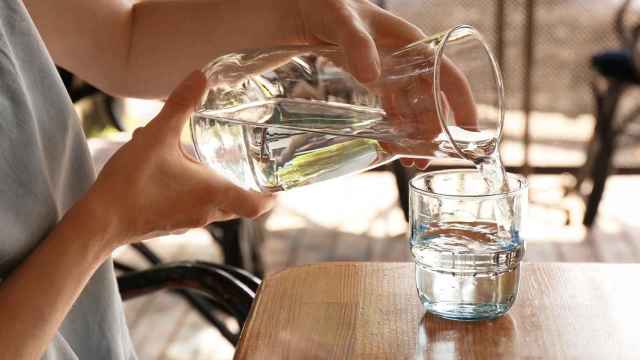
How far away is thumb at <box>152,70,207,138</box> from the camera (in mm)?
755

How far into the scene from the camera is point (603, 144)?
9.48 ft

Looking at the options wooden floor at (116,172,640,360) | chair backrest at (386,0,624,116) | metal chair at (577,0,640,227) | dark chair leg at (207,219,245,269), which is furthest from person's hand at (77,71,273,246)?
chair backrest at (386,0,624,116)

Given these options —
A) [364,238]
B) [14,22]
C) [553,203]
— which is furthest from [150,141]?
[553,203]

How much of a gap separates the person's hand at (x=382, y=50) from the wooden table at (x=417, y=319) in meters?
0.12

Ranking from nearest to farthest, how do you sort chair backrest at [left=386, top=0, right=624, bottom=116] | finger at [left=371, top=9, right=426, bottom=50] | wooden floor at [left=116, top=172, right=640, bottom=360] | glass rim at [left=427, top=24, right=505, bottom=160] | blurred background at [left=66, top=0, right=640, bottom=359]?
glass rim at [left=427, top=24, right=505, bottom=160], finger at [left=371, top=9, right=426, bottom=50], wooden floor at [left=116, top=172, right=640, bottom=360], blurred background at [left=66, top=0, right=640, bottom=359], chair backrest at [left=386, top=0, right=624, bottom=116]

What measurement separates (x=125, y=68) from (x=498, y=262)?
1.48 feet

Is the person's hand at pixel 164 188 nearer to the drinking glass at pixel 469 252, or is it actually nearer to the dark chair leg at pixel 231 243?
the drinking glass at pixel 469 252

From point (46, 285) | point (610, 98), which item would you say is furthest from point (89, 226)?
point (610, 98)

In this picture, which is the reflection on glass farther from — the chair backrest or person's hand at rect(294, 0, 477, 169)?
the chair backrest

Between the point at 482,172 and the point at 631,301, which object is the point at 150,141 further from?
the point at 631,301

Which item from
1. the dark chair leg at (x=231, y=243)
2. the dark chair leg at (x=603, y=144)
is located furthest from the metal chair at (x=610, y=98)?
the dark chair leg at (x=231, y=243)

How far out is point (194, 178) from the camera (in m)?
0.78

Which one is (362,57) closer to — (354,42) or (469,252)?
(354,42)

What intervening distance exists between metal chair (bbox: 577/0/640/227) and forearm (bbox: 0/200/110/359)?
2191 mm
